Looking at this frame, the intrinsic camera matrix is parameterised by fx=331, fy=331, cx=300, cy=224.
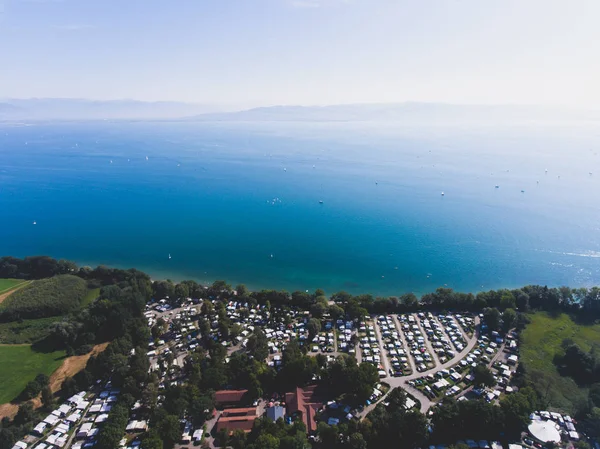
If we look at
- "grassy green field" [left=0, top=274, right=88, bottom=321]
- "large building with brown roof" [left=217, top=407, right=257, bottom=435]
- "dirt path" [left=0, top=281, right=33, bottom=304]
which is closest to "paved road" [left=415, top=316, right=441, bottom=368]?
"large building with brown roof" [left=217, top=407, right=257, bottom=435]

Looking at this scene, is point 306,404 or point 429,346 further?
point 429,346

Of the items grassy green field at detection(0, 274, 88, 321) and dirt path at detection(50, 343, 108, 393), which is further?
grassy green field at detection(0, 274, 88, 321)

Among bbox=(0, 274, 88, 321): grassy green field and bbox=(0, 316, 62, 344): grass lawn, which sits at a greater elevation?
bbox=(0, 274, 88, 321): grassy green field

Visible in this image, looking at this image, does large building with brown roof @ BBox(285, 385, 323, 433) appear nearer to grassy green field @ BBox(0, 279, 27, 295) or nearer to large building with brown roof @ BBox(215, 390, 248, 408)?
large building with brown roof @ BBox(215, 390, 248, 408)

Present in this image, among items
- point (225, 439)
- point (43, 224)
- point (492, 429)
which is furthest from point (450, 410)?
point (43, 224)

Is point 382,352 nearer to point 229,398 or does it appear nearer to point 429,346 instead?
point 429,346

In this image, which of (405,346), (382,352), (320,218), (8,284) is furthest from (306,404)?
(320,218)
